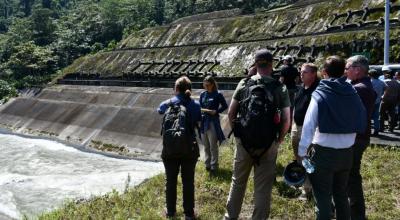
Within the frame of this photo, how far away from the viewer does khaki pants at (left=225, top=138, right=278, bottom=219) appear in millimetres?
→ 4566

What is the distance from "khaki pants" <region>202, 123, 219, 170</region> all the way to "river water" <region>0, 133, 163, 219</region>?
2.86 metres

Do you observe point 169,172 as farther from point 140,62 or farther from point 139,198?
point 140,62

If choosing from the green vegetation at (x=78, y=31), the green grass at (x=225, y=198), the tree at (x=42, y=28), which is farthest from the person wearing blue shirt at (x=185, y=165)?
the tree at (x=42, y=28)

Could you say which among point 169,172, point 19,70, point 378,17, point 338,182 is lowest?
point 19,70

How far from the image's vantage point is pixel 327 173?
3.96 m

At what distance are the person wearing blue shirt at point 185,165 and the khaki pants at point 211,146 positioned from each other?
7.68ft

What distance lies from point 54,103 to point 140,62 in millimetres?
8128

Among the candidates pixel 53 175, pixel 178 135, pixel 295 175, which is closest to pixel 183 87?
pixel 178 135

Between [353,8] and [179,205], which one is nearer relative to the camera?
[179,205]

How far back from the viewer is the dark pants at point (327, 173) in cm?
396

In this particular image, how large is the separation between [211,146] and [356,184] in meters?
3.72

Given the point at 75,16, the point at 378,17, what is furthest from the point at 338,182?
the point at 75,16

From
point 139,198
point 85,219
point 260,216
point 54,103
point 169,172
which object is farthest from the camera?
point 54,103

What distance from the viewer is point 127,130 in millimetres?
20750
